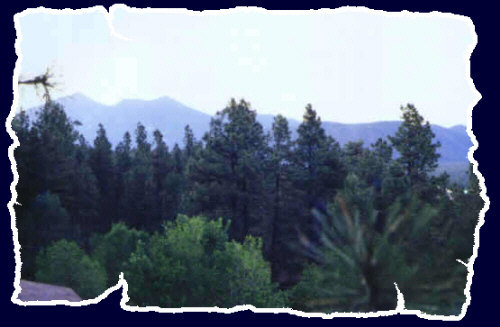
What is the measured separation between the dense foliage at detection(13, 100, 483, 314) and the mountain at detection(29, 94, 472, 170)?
299 millimetres

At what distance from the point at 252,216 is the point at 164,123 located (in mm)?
5762

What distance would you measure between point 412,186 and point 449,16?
414cm

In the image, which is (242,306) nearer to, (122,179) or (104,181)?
(122,179)

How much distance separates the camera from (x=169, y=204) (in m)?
16.9

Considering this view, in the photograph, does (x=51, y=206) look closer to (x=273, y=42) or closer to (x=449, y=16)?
(x=273, y=42)

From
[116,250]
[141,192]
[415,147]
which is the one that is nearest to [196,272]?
[116,250]

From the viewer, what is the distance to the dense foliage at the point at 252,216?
7.50 metres

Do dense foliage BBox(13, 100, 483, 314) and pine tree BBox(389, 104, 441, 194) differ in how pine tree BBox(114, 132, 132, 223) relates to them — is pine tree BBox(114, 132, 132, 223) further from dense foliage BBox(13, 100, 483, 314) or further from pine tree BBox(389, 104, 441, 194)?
pine tree BBox(389, 104, 441, 194)

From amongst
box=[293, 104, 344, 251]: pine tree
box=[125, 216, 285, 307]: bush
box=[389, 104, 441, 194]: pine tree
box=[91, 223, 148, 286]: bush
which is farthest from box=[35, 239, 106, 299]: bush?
box=[389, 104, 441, 194]: pine tree

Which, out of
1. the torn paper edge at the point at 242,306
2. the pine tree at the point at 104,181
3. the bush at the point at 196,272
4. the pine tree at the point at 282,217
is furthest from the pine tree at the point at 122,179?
the torn paper edge at the point at 242,306

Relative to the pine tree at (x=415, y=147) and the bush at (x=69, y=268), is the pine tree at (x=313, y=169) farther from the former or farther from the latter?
the bush at (x=69, y=268)

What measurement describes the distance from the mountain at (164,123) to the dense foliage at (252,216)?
299 mm

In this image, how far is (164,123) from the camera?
11977 mm

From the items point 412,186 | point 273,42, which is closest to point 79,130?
point 273,42
